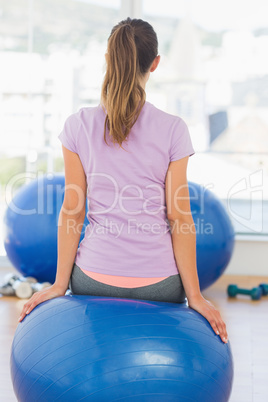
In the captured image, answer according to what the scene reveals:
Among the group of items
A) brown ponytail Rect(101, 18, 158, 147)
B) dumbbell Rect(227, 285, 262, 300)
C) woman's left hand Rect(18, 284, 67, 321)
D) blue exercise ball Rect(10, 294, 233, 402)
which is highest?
brown ponytail Rect(101, 18, 158, 147)

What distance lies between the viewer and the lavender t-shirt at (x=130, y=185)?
166 cm

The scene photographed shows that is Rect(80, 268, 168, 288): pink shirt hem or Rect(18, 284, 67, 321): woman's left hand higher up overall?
Rect(80, 268, 168, 288): pink shirt hem

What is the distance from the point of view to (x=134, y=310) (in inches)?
63.3

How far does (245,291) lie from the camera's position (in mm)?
3643

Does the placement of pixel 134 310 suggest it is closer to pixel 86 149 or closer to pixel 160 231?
pixel 160 231

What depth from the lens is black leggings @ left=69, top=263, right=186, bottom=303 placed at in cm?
171

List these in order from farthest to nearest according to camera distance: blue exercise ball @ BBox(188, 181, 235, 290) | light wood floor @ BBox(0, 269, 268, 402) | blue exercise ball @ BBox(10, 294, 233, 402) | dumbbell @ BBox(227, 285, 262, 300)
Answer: dumbbell @ BBox(227, 285, 262, 300), blue exercise ball @ BBox(188, 181, 235, 290), light wood floor @ BBox(0, 269, 268, 402), blue exercise ball @ BBox(10, 294, 233, 402)

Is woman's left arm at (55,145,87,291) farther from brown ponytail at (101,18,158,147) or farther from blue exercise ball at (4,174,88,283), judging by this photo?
blue exercise ball at (4,174,88,283)

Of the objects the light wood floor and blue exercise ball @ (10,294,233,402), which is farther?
the light wood floor

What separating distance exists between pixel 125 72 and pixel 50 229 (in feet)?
5.93

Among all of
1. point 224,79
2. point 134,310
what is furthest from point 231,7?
point 134,310

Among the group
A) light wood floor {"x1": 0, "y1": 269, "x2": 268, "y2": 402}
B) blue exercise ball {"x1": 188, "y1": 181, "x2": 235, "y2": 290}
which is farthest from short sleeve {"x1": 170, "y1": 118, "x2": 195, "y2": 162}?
blue exercise ball {"x1": 188, "y1": 181, "x2": 235, "y2": 290}

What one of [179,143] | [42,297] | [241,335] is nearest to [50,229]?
[241,335]

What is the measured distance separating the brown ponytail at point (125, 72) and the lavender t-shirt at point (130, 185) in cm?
4
